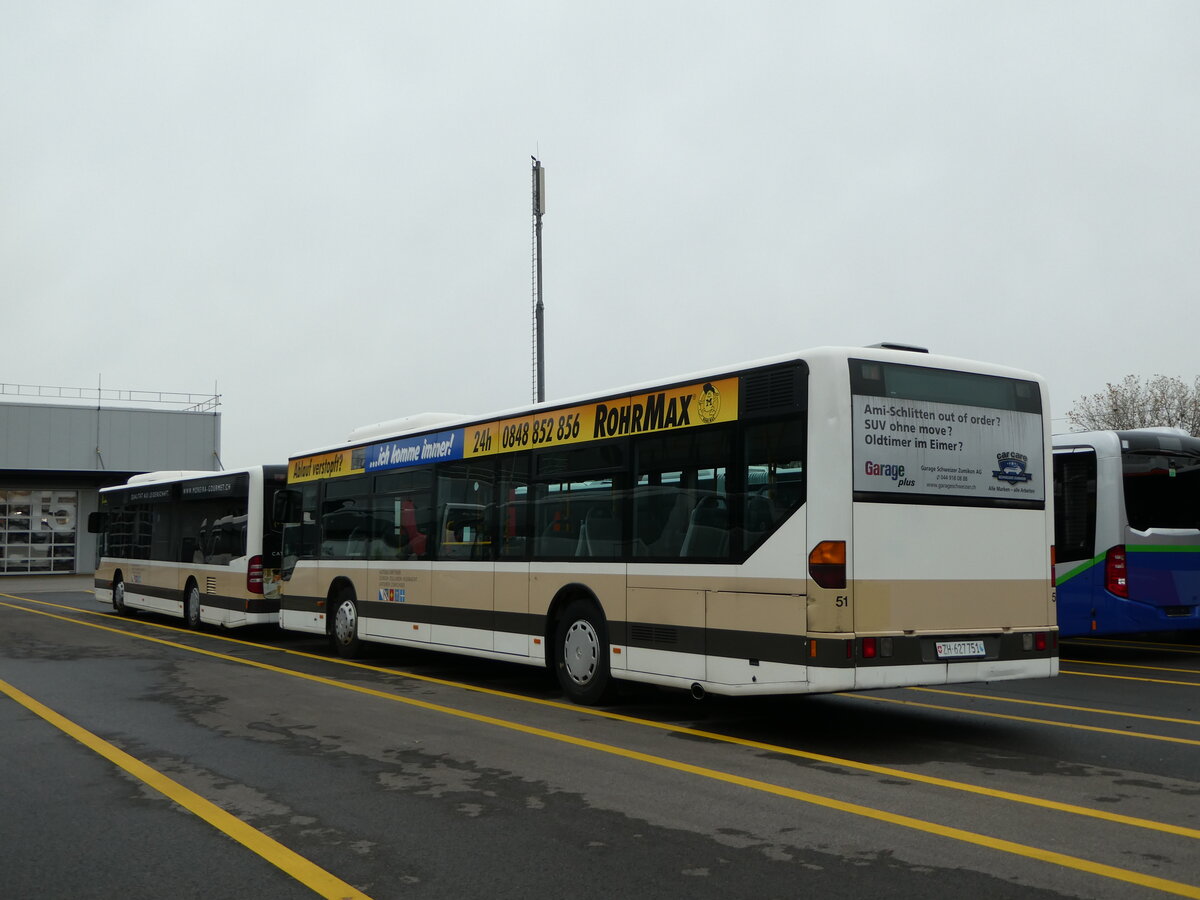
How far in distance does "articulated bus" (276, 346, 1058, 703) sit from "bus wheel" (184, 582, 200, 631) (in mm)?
10607

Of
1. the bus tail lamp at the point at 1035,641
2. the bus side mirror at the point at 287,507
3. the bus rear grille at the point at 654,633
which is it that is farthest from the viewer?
the bus side mirror at the point at 287,507

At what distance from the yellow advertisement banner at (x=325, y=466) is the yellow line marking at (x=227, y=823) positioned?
6.40 m

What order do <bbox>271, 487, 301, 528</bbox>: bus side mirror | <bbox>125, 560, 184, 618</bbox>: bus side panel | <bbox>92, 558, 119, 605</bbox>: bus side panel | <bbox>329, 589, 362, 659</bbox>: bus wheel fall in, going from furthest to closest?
<bbox>92, 558, 119, 605</bbox>: bus side panel
<bbox>125, 560, 184, 618</bbox>: bus side panel
<bbox>271, 487, 301, 528</bbox>: bus side mirror
<bbox>329, 589, 362, 659</bbox>: bus wheel

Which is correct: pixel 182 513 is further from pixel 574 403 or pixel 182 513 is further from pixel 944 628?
pixel 944 628

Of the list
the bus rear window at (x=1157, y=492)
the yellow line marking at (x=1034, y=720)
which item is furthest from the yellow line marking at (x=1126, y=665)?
the yellow line marking at (x=1034, y=720)

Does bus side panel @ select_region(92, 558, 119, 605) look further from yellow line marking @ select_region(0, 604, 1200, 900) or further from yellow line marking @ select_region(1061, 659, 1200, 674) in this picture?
yellow line marking @ select_region(1061, 659, 1200, 674)

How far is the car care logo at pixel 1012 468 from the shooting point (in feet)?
29.7

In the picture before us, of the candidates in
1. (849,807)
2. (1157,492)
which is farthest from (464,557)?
(1157,492)

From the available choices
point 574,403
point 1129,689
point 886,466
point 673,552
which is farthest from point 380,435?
point 1129,689

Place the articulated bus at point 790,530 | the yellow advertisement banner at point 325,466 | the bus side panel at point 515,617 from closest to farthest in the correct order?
1. the articulated bus at point 790,530
2. the bus side panel at point 515,617
3. the yellow advertisement banner at point 325,466

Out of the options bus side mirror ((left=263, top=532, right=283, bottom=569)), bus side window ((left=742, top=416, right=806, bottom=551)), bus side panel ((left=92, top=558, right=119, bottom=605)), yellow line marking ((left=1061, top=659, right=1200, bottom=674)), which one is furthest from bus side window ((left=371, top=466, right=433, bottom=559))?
bus side panel ((left=92, top=558, right=119, bottom=605))

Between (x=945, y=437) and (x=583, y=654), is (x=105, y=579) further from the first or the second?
(x=945, y=437)

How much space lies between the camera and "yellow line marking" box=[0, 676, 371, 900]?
16.0ft

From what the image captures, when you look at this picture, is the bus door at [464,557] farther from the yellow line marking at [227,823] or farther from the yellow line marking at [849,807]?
the yellow line marking at [227,823]
